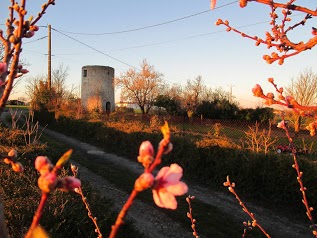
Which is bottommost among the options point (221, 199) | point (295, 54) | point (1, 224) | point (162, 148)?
point (221, 199)

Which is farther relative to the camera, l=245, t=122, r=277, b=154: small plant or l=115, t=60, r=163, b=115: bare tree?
l=115, t=60, r=163, b=115: bare tree

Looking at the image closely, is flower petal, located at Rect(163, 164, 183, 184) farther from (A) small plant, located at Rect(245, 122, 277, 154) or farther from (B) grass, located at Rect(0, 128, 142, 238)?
(A) small plant, located at Rect(245, 122, 277, 154)

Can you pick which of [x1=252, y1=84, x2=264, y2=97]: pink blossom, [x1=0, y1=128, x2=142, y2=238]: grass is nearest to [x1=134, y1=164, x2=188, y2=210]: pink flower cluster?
[x1=252, y1=84, x2=264, y2=97]: pink blossom

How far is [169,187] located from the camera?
0.59m

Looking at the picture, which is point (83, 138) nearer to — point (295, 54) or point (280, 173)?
point (280, 173)

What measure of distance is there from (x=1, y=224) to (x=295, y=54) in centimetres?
160

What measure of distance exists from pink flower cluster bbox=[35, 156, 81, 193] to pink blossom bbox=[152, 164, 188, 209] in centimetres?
18

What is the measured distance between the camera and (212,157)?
8.73 meters

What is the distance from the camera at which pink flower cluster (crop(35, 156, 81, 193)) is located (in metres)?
0.55

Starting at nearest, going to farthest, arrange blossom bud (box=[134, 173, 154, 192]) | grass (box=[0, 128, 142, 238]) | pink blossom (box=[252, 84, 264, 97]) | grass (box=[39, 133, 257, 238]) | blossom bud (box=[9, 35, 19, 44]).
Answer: blossom bud (box=[134, 173, 154, 192])
blossom bud (box=[9, 35, 19, 44])
pink blossom (box=[252, 84, 264, 97])
grass (box=[0, 128, 142, 238])
grass (box=[39, 133, 257, 238])

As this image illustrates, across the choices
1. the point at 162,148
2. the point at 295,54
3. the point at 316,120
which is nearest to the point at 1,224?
the point at 162,148

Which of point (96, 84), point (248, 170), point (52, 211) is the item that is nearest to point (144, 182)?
point (52, 211)

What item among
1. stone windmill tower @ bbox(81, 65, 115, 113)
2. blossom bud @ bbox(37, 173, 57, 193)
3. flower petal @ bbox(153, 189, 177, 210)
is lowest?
flower petal @ bbox(153, 189, 177, 210)

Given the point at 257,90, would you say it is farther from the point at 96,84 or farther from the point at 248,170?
the point at 96,84
